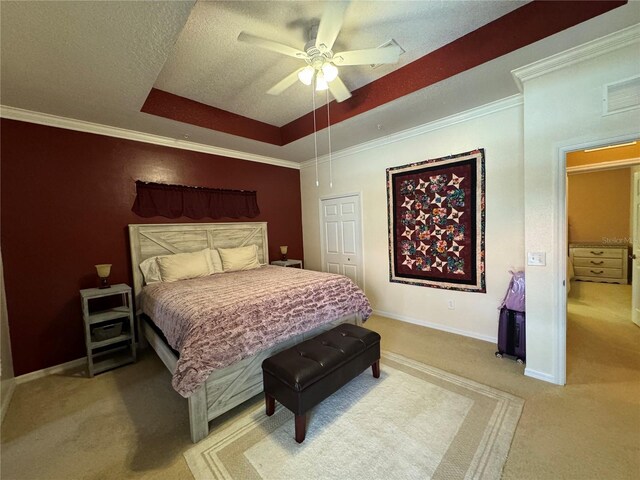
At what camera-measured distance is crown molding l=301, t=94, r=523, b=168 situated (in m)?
2.69

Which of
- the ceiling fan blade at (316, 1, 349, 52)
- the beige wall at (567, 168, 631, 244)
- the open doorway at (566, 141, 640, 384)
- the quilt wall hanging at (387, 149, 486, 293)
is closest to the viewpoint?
A: the ceiling fan blade at (316, 1, 349, 52)

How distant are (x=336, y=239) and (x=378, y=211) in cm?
98

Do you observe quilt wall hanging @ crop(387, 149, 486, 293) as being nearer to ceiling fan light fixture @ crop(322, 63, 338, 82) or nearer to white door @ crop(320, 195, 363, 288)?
white door @ crop(320, 195, 363, 288)

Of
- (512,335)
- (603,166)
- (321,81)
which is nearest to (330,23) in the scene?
(321,81)

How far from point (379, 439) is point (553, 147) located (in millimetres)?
2586

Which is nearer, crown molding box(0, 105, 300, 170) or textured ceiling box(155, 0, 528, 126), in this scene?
textured ceiling box(155, 0, 528, 126)

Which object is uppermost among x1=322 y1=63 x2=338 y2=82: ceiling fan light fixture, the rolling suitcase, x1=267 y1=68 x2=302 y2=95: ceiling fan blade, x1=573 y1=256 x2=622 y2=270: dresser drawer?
x1=267 y1=68 x2=302 y2=95: ceiling fan blade

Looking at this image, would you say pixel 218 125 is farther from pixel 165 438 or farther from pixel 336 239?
pixel 165 438

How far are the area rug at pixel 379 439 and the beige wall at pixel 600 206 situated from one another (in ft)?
18.3

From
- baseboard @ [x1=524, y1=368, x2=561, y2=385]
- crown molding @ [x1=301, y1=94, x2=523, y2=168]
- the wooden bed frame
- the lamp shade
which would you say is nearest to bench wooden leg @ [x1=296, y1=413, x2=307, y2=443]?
the wooden bed frame

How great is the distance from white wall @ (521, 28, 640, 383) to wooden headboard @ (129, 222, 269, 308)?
3519mm

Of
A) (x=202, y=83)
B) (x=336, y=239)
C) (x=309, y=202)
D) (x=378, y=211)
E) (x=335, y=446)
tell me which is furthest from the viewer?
(x=309, y=202)

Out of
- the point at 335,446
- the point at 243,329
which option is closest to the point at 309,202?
the point at 243,329

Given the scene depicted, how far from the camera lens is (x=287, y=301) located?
229cm
